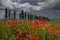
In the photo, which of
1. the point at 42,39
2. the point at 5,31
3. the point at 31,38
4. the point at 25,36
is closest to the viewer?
the point at 31,38

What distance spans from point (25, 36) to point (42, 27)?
81cm

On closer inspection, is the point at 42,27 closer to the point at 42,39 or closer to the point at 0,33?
the point at 42,39

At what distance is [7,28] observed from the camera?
32.9 ft

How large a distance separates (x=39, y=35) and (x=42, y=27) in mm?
808

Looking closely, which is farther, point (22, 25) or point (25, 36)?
point (22, 25)

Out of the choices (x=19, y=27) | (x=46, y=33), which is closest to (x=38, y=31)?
(x=46, y=33)

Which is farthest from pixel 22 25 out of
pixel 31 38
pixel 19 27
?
pixel 31 38

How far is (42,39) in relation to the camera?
8367 mm

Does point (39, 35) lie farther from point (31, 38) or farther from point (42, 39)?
point (31, 38)

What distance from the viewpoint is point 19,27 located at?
10055 millimetres

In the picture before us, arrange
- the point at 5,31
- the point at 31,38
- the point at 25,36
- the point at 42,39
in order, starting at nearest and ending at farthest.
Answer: the point at 31,38 < the point at 42,39 < the point at 25,36 < the point at 5,31

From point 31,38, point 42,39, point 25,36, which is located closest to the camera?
point 31,38

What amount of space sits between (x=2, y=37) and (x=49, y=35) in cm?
173

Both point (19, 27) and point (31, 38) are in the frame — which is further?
point (19, 27)
